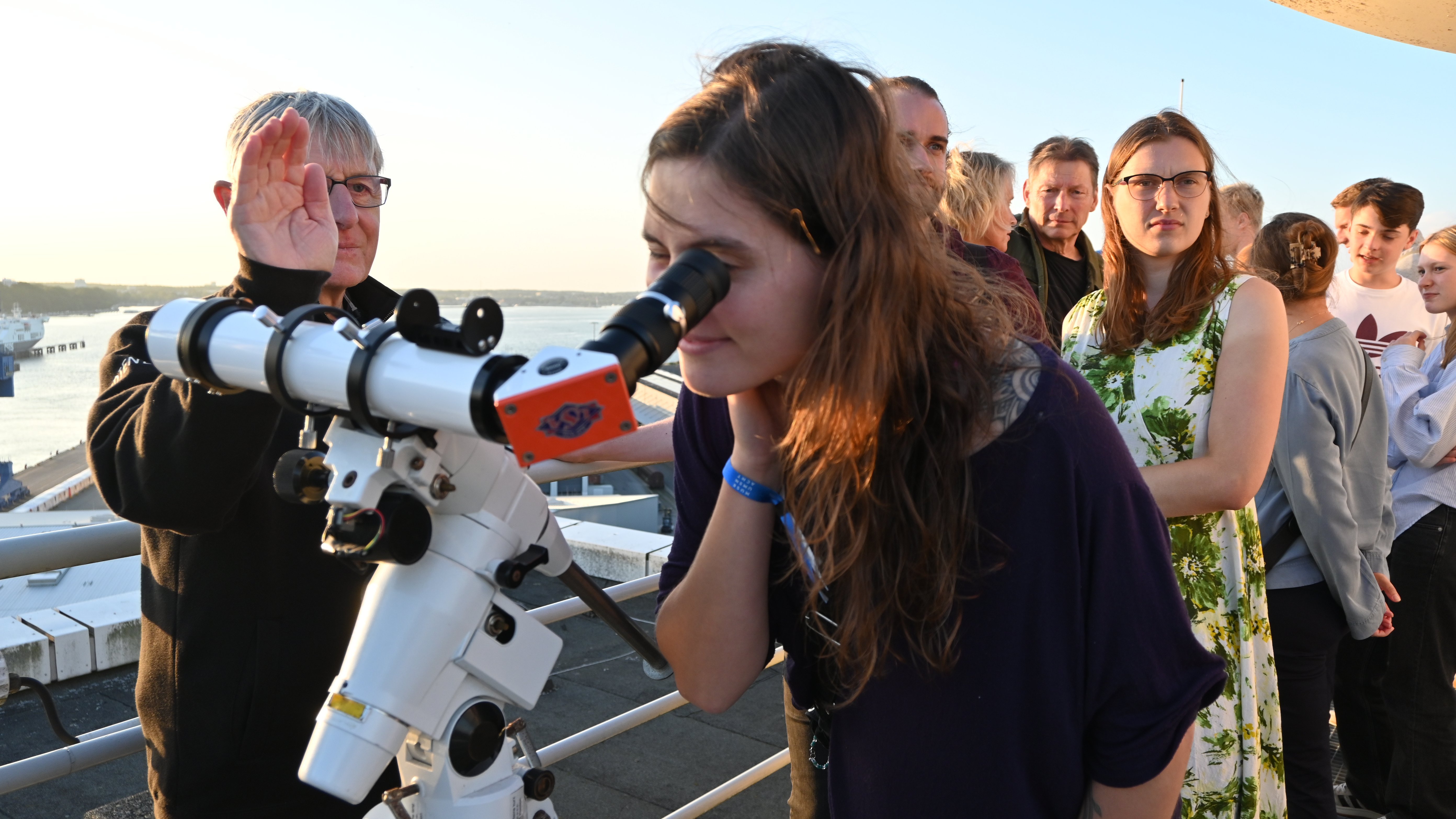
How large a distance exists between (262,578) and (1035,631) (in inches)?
45.4

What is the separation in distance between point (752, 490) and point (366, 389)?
544 mm

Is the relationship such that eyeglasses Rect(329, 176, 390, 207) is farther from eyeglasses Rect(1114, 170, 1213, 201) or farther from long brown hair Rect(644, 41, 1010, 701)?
eyeglasses Rect(1114, 170, 1213, 201)

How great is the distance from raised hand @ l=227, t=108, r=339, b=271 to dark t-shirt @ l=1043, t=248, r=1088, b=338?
279cm

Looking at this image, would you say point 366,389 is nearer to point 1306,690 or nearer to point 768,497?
point 768,497

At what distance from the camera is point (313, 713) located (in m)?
1.48

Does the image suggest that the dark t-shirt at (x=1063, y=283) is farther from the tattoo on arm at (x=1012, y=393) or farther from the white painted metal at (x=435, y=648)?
the white painted metal at (x=435, y=648)

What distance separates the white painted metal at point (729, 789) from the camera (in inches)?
99.1

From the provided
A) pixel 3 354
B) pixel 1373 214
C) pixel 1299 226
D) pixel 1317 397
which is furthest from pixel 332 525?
pixel 3 354

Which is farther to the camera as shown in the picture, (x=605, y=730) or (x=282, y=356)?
(x=605, y=730)

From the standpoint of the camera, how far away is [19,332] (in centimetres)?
1792

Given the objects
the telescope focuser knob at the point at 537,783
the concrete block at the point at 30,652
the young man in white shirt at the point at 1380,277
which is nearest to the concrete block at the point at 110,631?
the concrete block at the point at 30,652

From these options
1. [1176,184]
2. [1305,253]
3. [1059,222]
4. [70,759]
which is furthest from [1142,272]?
[70,759]

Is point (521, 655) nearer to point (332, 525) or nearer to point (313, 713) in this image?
point (332, 525)

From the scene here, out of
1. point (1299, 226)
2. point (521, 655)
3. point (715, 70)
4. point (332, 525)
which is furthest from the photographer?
point (1299, 226)
